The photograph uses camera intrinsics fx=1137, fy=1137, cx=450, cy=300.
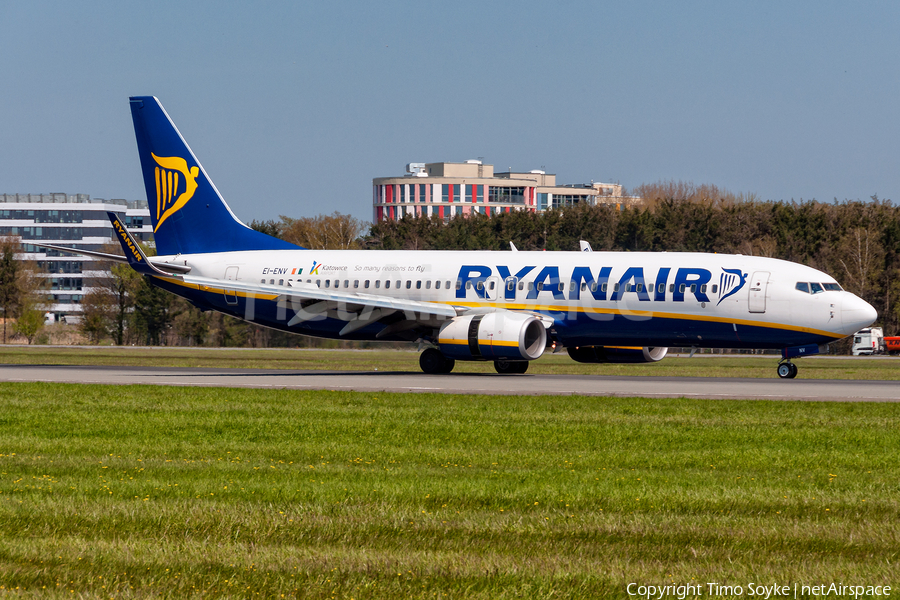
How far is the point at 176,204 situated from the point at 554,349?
15164mm

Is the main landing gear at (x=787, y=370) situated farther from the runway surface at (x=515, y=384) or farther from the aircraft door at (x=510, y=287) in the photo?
the aircraft door at (x=510, y=287)

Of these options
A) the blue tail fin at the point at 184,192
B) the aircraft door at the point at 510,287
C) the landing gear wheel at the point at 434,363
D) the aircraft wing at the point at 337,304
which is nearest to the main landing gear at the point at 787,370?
the aircraft door at the point at 510,287

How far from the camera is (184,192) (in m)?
40.5

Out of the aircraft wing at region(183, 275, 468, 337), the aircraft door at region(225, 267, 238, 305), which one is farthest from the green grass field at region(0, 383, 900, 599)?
the aircraft door at region(225, 267, 238, 305)

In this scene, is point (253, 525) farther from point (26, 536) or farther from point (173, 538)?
point (26, 536)

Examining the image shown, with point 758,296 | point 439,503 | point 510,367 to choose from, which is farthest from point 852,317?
point 439,503

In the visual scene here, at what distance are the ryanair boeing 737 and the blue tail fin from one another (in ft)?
0.14

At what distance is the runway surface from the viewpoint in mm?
25969

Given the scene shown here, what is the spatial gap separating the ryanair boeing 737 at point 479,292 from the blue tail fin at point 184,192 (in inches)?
1.7

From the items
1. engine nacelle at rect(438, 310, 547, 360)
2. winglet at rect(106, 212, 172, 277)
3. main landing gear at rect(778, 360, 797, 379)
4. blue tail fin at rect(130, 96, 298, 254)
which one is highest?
blue tail fin at rect(130, 96, 298, 254)

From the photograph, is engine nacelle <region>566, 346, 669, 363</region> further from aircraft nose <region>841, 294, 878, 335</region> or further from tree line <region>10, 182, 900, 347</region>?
tree line <region>10, 182, 900, 347</region>

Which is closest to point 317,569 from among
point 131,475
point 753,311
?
point 131,475

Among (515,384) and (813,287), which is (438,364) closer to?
(515,384)

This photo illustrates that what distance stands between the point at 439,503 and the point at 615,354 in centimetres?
2492
